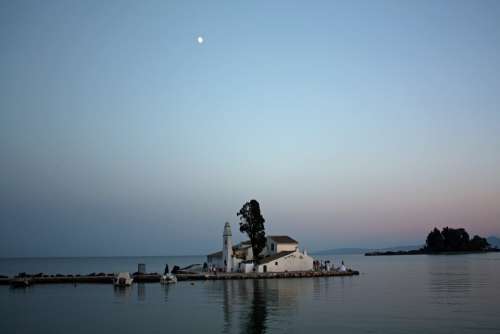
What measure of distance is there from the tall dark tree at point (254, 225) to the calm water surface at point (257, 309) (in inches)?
764

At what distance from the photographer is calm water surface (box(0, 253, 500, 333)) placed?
35.3 m

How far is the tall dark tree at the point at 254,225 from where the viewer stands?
279 feet

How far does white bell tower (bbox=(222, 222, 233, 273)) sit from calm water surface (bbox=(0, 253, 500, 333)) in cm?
1657

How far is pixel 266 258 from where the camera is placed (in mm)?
86125

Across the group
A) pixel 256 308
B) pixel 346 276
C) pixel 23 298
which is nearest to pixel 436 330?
pixel 256 308

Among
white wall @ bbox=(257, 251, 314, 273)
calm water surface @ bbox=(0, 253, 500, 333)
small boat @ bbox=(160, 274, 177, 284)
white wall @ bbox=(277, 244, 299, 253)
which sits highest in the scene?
white wall @ bbox=(277, 244, 299, 253)

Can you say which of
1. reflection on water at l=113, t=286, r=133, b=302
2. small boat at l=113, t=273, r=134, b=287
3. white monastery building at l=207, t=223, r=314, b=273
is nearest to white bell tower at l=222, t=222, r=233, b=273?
white monastery building at l=207, t=223, r=314, b=273

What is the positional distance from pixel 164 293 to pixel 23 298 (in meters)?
15.0

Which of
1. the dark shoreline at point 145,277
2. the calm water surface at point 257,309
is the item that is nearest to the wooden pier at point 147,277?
the dark shoreline at point 145,277

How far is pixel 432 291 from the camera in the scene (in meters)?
58.4

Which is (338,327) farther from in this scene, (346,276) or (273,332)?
(346,276)

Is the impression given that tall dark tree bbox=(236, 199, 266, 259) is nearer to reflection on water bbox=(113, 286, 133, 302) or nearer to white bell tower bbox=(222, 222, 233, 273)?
white bell tower bbox=(222, 222, 233, 273)

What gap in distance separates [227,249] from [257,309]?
135 feet

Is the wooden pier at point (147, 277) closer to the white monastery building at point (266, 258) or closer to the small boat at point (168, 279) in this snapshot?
the white monastery building at point (266, 258)
